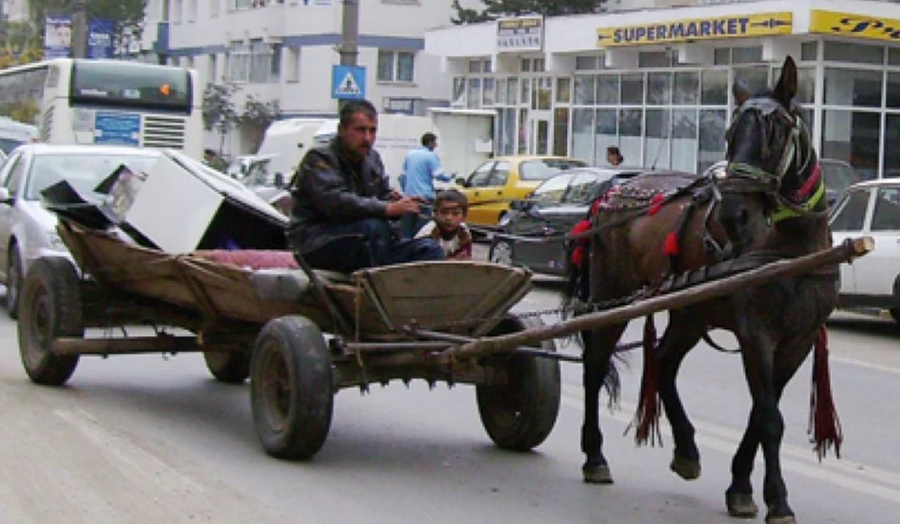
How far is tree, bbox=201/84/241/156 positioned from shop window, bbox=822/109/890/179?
1093 inches

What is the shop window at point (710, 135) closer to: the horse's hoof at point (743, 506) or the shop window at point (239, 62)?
the horse's hoof at point (743, 506)

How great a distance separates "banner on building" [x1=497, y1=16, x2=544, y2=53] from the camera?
40.2m

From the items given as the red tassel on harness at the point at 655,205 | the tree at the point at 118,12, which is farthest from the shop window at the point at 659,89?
the tree at the point at 118,12

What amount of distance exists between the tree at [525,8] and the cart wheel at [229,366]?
1501 inches

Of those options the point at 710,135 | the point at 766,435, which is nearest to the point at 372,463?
the point at 766,435

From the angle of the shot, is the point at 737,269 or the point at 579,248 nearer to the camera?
the point at 737,269

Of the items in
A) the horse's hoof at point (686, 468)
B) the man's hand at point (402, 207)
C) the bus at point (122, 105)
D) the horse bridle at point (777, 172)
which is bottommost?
the horse's hoof at point (686, 468)

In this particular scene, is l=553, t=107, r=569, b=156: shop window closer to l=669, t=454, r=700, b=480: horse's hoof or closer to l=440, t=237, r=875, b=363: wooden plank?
l=669, t=454, r=700, b=480: horse's hoof

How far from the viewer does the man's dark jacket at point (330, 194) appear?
8.38m

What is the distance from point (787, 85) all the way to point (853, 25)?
2464 centimetres

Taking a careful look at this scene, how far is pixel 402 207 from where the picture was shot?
815cm

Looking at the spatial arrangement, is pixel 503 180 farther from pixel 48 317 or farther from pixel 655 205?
pixel 655 205

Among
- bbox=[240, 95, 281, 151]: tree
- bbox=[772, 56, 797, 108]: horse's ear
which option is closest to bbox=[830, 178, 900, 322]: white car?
bbox=[772, 56, 797, 108]: horse's ear

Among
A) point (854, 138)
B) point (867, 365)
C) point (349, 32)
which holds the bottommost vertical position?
point (867, 365)
